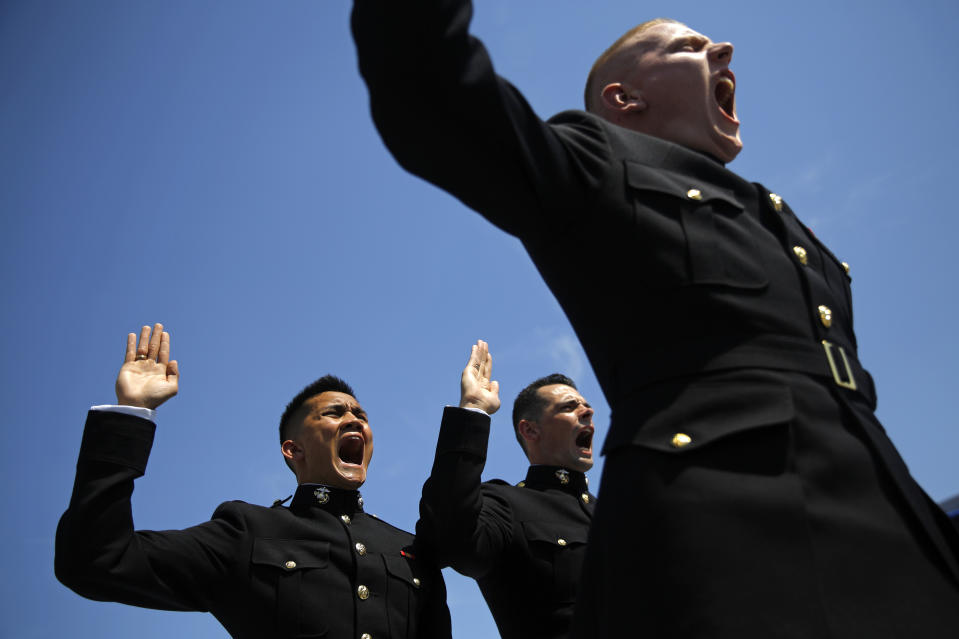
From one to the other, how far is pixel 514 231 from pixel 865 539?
98 centimetres

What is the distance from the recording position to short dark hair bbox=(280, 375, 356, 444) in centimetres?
579

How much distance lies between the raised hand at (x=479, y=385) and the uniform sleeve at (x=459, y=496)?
0.25 metres

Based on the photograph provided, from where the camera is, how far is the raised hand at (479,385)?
4.83m

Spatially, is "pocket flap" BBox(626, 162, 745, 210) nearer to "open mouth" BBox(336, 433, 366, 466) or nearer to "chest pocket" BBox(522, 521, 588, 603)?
"chest pocket" BBox(522, 521, 588, 603)

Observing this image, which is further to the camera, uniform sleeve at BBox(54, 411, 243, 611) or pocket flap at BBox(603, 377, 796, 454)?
uniform sleeve at BBox(54, 411, 243, 611)

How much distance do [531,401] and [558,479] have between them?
2.24 ft

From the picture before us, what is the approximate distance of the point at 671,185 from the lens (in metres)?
2.07

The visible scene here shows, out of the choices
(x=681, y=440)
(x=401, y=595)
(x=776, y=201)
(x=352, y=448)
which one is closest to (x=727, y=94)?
(x=776, y=201)

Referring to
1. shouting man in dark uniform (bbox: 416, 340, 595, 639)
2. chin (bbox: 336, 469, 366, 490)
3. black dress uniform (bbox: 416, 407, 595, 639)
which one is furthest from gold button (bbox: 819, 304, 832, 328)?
chin (bbox: 336, 469, 366, 490)

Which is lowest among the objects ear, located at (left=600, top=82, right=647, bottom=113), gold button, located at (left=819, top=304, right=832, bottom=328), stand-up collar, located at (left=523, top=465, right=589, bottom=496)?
stand-up collar, located at (left=523, top=465, right=589, bottom=496)

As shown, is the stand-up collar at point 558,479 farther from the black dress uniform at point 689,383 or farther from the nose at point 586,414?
the black dress uniform at point 689,383

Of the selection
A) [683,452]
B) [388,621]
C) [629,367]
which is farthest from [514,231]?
[388,621]

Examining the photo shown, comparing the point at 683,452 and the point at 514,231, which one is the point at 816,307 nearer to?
the point at 683,452

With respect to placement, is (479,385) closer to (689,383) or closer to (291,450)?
(291,450)
